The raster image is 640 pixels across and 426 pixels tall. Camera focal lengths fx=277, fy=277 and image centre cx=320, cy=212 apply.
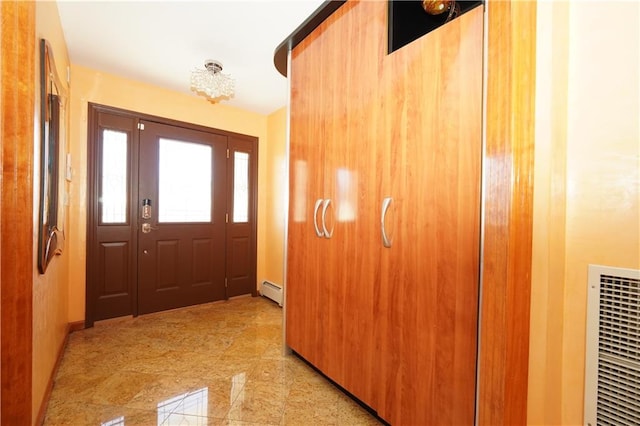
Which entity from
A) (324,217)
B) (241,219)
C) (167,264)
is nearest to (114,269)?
(167,264)

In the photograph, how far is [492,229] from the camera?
0.99 meters

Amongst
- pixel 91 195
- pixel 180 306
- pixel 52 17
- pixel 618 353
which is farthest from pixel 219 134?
A: pixel 618 353

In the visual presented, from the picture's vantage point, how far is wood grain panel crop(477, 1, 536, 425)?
943mm

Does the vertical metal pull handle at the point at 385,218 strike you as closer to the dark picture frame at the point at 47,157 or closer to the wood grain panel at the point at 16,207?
the wood grain panel at the point at 16,207

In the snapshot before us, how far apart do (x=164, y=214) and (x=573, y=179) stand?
137 inches

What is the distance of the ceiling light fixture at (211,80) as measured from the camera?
251 cm

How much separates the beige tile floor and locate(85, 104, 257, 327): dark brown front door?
1.41ft

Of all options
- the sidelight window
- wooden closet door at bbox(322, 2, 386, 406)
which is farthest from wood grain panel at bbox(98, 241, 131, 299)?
wooden closet door at bbox(322, 2, 386, 406)

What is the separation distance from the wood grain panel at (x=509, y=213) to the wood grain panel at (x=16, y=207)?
1.51 metres

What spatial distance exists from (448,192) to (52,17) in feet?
8.51

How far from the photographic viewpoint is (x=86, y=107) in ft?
8.87

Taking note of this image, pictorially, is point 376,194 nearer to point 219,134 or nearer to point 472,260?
point 472,260

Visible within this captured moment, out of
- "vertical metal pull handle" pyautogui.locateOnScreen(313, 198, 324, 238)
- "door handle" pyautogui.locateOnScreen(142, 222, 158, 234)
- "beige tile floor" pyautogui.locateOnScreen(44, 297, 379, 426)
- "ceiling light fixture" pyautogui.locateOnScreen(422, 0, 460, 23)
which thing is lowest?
"beige tile floor" pyautogui.locateOnScreen(44, 297, 379, 426)

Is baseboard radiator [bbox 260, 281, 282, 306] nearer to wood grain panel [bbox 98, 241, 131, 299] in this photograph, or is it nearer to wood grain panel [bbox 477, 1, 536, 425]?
wood grain panel [bbox 98, 241, 131, 299]
